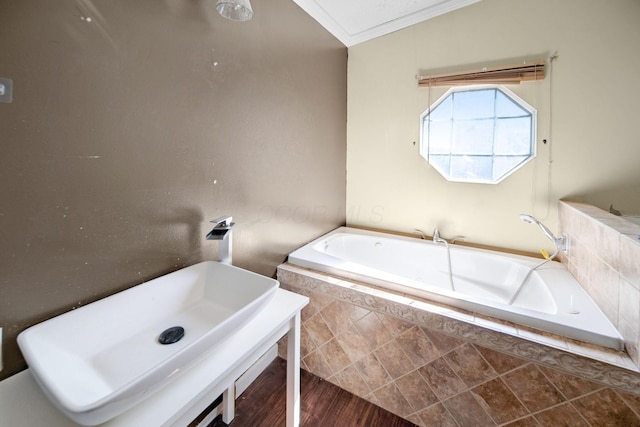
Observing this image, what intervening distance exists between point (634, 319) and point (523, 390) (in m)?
0.51

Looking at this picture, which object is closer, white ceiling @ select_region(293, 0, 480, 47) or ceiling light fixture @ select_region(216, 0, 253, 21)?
ceiling light fixture @ select_region(216, 0, 253, 21)

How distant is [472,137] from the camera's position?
84.1 inches

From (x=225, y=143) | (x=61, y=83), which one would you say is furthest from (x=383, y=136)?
(x=61, y=83)

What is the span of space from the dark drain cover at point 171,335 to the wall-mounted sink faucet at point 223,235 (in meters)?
0.39

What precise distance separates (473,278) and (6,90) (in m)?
2.68

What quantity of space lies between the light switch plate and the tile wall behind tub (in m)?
2.14

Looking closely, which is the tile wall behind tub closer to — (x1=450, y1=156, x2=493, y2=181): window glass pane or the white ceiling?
(x1=450, y1=156, x2=493, y2=181): window glass pane

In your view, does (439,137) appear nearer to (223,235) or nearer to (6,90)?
(223,235)

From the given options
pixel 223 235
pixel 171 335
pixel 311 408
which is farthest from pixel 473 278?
pixel 171 335

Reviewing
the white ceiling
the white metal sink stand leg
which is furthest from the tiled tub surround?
the white ceiling

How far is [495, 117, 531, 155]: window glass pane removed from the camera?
1944 mm

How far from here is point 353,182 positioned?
2744mm

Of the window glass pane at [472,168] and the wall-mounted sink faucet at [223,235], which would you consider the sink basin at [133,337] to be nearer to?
the wall-mounted sink faucet at [223,235]

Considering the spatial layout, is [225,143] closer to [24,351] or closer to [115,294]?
[115,294]
